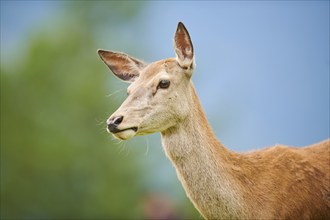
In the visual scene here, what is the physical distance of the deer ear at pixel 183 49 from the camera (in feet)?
20.2

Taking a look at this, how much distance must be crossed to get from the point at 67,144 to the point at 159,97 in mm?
17434

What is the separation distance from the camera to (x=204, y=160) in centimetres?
598

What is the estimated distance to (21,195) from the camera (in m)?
22.5

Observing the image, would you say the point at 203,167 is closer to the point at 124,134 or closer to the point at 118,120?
the point at 124,134

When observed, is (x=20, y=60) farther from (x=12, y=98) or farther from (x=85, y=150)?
(x=85, y=150)

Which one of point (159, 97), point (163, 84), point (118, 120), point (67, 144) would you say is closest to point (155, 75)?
point (163, 84)

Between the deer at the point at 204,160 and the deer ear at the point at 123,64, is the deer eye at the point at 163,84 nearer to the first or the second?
the deer at the point at 204,160

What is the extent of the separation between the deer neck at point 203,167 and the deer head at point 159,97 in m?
0.14

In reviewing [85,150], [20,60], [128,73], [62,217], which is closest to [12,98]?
[20,60]

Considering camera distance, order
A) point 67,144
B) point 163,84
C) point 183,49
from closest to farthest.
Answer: point 163,84 < point 183,49 < point 67,144

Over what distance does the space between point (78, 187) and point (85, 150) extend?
4.85ft

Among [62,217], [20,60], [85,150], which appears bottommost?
[62,217]

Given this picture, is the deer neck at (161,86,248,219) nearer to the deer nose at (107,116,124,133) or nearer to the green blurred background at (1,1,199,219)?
the deer nose at (107,116,124,133)

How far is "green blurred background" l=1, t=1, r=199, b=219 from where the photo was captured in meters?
22.3
